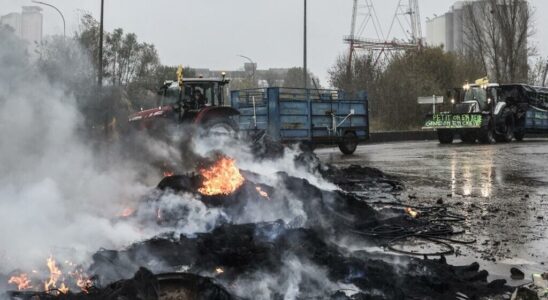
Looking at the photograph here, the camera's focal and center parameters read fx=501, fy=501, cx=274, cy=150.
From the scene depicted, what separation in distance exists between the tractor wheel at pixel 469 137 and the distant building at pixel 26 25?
2178cm

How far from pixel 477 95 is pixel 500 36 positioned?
738 inches

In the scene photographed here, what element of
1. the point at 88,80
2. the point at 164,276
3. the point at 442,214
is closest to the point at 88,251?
the point at 164,276

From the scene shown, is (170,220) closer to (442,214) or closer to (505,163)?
(442,214)

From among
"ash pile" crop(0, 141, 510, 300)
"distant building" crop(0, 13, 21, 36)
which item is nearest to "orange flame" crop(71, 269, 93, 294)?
"ash pile" crop(0, 141, 510, 300)

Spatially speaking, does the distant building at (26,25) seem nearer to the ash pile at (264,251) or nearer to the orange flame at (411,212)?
the ash pile at (264,251)

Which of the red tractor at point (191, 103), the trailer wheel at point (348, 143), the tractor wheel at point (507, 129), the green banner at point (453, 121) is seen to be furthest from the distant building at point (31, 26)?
the tractor wheel at point (507, 129)

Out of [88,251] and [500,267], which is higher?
[88,251]

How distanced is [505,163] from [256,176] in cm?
1049

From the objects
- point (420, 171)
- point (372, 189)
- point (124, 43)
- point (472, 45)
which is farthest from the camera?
point (472, 45)

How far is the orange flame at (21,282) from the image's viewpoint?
362cm

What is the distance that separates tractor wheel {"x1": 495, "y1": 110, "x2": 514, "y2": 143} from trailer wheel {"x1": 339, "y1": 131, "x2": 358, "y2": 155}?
8761 millimetres

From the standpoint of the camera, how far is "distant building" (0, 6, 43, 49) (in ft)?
13.7

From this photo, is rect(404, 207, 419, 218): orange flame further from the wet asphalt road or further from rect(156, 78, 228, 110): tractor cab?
rect(156, 78, 228, 110): tractor cab

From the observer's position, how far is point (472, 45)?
43.0 metres
